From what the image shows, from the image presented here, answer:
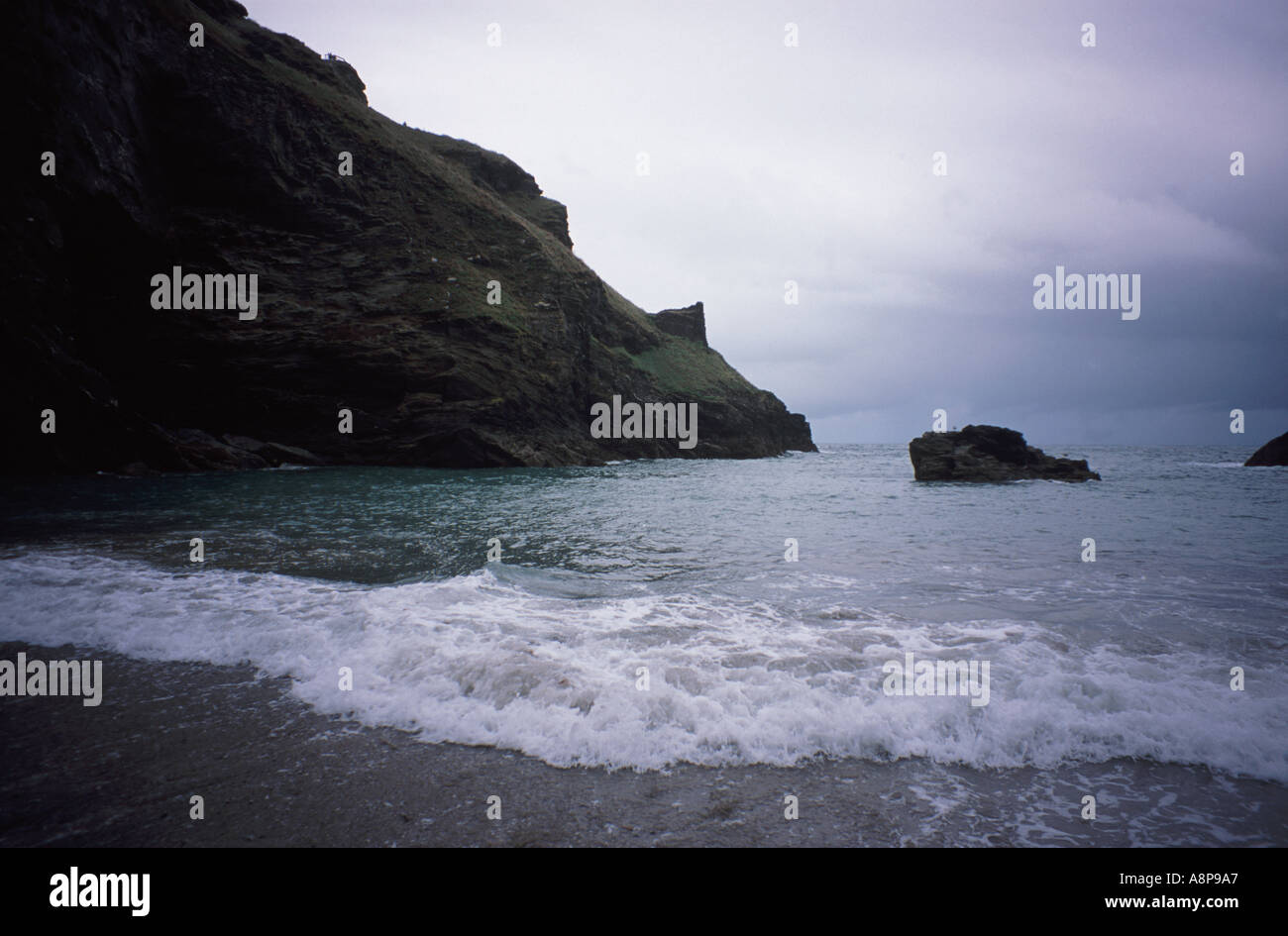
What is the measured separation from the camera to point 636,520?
1546 cm

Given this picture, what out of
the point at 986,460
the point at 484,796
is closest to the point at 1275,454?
the point at 986,460

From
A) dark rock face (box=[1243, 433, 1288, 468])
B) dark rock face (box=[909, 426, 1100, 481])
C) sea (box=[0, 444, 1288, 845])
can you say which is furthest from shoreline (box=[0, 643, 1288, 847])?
dark rock face (box=[1243, 433, 1288, 468])

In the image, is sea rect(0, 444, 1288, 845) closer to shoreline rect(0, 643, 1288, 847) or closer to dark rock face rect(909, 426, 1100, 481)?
shoreline rect(0, 643, 1288, 847)

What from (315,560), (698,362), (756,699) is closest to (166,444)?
(315,560)

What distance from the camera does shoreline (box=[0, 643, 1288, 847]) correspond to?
3066 mm

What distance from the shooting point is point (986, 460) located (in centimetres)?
3478

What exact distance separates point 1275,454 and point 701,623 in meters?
65.2

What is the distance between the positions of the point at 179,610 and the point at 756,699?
22.4 feet

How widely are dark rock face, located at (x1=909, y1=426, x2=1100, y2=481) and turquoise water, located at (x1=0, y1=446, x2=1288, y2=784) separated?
63.2 ft

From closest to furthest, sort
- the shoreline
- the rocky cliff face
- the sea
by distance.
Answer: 1. the shoreline
2. the sea
3. the rocky cliff face

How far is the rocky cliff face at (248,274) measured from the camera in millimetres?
24484

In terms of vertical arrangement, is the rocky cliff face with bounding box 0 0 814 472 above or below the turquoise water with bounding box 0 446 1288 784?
above

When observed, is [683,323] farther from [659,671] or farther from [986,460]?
[659,671]
